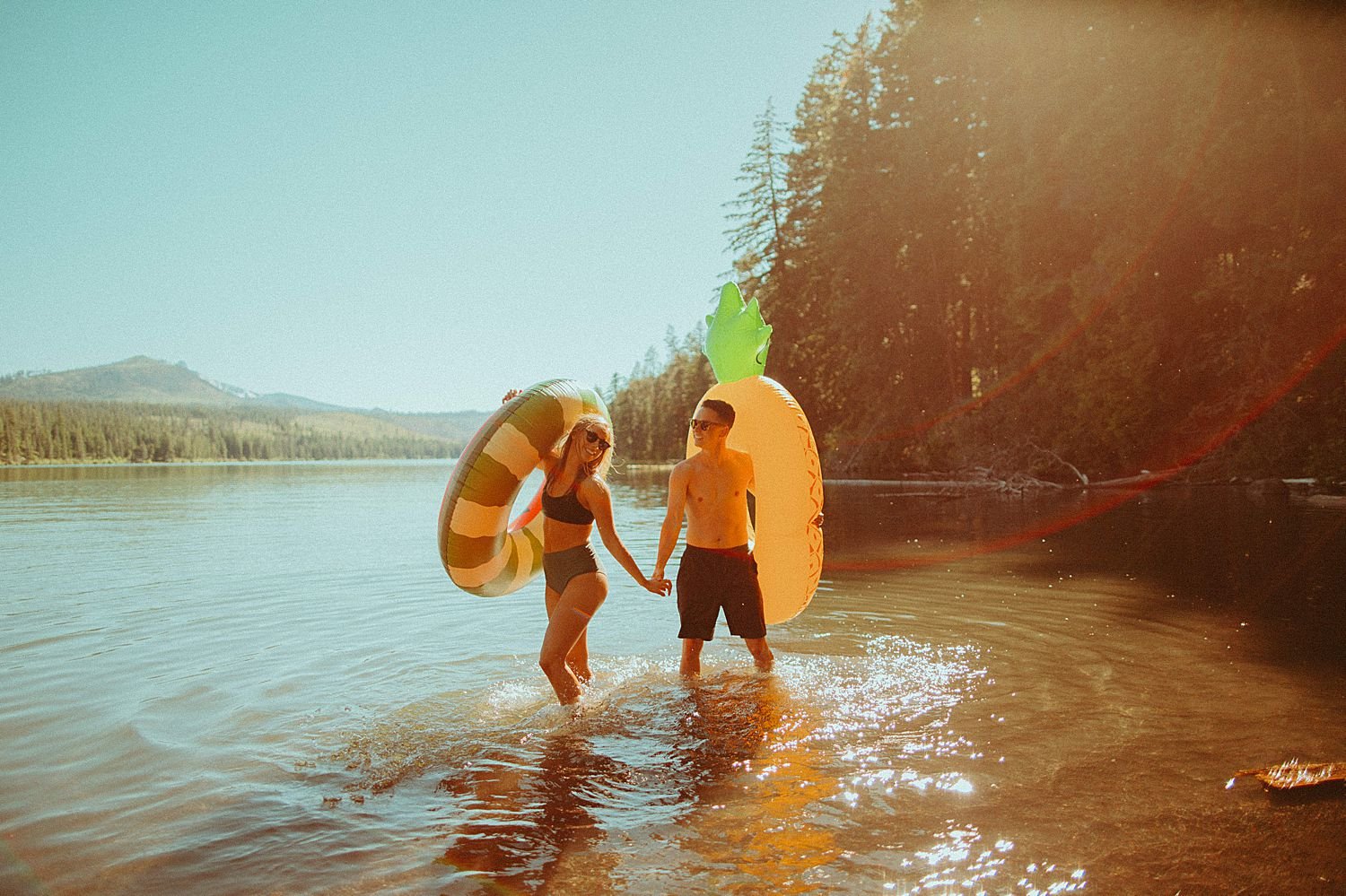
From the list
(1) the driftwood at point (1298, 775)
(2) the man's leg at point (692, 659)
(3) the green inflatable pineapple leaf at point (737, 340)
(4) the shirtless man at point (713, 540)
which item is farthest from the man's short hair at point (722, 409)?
(1) the driftwood at point (1298, 775)

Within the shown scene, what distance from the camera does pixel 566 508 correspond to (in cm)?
502

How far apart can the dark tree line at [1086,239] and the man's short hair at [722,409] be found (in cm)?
1730

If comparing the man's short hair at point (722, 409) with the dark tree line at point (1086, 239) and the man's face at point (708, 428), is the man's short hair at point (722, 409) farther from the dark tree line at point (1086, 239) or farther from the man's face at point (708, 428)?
the dark tree line at point (1086, 239)

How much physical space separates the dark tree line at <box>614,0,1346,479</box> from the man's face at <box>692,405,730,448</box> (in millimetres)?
17410

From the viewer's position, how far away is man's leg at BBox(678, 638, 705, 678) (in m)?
5.75

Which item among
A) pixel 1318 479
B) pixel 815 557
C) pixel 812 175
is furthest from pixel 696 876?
pixel 812 175

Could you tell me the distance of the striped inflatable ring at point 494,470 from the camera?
16.9 feet

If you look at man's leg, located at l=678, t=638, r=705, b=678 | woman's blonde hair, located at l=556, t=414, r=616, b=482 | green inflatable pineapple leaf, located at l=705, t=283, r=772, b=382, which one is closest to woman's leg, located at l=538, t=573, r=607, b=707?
woman's blonde hair, located at l=556, t=414, r=616, b=482

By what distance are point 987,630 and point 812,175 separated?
3499 cm

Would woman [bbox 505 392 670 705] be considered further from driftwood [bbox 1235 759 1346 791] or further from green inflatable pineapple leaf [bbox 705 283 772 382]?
driftwood [bbox 1235 759 1346 791]

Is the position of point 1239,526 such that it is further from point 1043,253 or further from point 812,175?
point 812,175

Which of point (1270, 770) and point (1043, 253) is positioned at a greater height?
point (1043, 253)

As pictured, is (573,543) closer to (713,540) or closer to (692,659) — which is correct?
(713,540)

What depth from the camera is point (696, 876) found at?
10.0 feet
